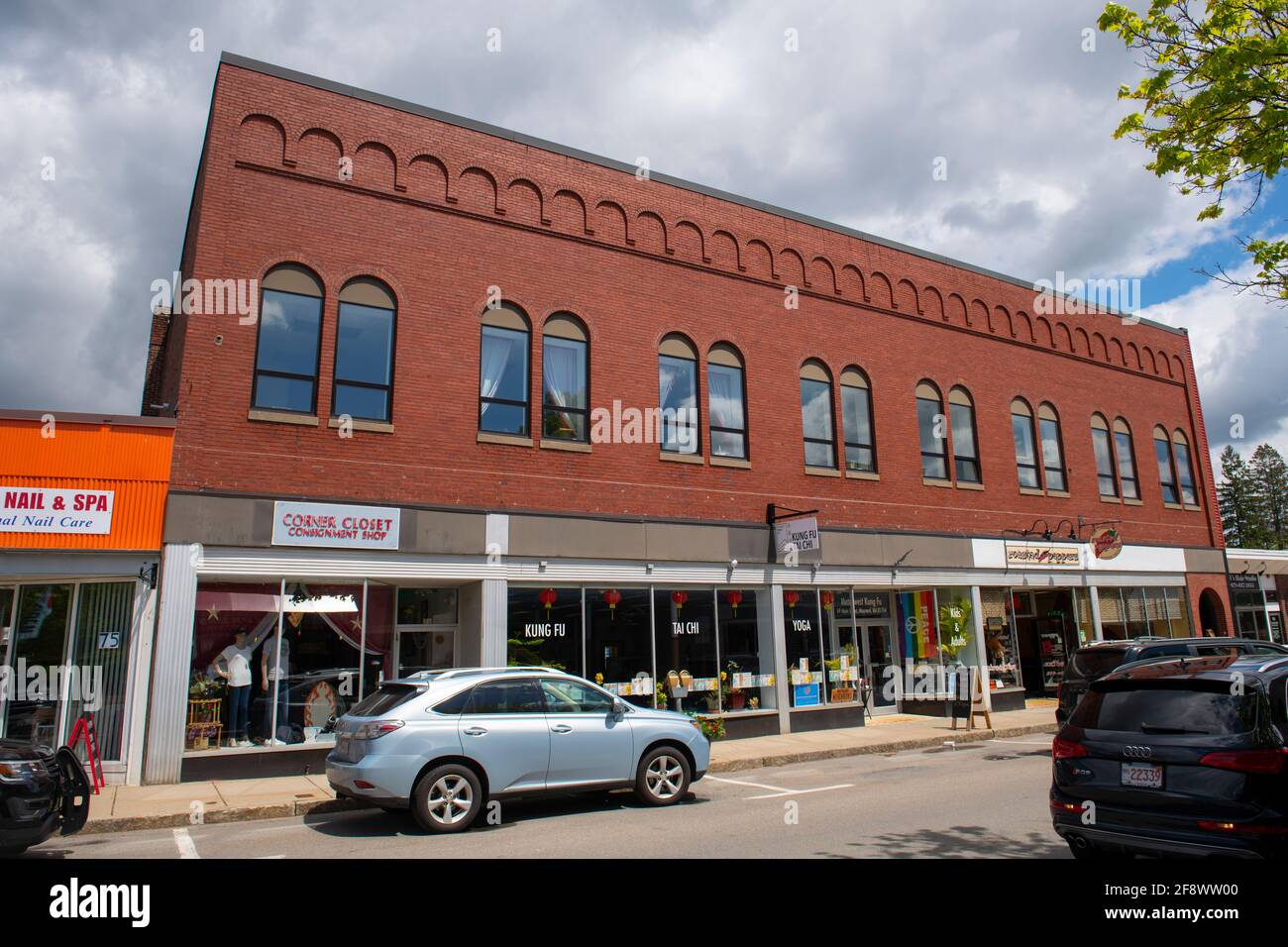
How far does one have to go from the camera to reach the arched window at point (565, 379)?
1617 cm

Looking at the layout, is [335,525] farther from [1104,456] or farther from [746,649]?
[1104,456]

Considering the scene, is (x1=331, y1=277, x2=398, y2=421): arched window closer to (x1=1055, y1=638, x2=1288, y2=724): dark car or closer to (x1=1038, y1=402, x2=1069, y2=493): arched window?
(x1=1055, y1=638, x2=1288, y2=724): dark car

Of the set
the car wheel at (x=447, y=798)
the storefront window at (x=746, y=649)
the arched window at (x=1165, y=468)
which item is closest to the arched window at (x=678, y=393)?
the storefront window at (x=746, y=649)

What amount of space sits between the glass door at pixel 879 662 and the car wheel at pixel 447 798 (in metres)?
12.9

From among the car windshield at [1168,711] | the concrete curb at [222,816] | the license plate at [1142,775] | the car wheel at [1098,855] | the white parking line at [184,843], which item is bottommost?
the white parking line at [184,843]

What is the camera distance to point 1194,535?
28.2m

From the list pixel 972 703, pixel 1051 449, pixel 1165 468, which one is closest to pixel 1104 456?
pixel 1051 449

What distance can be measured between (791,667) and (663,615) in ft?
10.7

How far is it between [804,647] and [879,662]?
123 inches

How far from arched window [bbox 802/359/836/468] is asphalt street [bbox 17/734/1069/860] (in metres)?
8.96

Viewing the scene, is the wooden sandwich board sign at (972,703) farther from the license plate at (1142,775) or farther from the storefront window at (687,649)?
the license plate at (1142,775)

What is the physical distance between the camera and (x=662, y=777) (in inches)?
396

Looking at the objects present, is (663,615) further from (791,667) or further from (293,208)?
(293,208)

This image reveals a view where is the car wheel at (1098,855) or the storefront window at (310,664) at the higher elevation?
the storefront window at (310,664)
